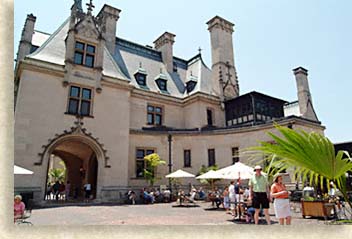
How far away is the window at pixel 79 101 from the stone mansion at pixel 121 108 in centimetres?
7

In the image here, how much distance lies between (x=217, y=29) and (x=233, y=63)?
388cm

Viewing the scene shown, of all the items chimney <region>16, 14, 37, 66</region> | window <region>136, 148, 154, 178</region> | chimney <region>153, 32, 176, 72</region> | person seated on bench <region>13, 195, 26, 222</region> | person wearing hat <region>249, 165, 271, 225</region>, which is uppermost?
chimney <region>153, 32, 176, 72</region>

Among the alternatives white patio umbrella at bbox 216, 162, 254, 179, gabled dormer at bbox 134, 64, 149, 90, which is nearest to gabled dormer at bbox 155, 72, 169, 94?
gabled dormer at bbox 134, 64, 149, 90

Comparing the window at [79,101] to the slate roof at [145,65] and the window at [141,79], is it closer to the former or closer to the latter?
the slate roof at [145,65]

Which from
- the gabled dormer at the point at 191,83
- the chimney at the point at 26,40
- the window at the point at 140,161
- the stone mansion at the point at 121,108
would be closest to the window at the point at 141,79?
the stone mansion at the point at 121,108

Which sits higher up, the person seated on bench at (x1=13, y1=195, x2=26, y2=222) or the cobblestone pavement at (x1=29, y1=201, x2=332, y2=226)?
the person seated on bench at (x1=13, y1=195, x2=26, y2=222)

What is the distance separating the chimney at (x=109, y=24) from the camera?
964 inches

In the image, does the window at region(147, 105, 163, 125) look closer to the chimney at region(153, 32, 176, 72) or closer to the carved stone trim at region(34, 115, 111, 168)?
the carved stone trim at region(34, 115, 111, 168)

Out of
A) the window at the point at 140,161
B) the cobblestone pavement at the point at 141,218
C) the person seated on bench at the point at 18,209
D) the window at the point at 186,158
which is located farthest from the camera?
the window at the point at 186,158

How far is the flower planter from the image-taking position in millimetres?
9273

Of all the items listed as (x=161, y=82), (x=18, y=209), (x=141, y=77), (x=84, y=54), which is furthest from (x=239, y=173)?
(x=161, y=82)

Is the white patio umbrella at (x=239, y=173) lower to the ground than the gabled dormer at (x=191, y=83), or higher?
lower

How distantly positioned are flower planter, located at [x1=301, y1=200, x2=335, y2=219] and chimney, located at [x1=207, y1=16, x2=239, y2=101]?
1598cm

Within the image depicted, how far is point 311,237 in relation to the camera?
107 inches
